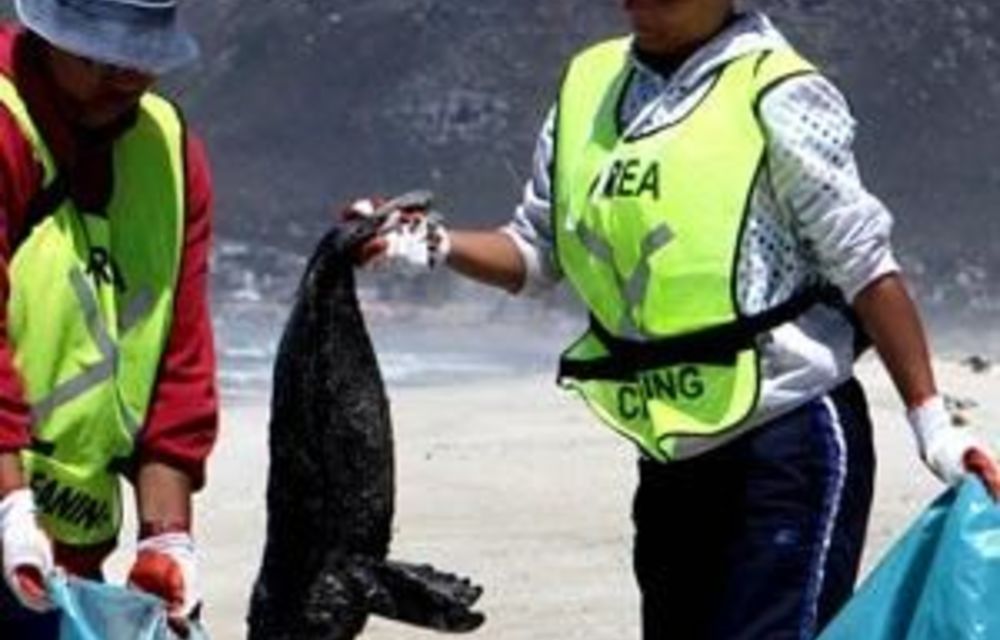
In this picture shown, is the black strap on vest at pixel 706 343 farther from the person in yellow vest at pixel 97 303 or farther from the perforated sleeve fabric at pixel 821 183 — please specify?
the person in yellow vest at pixel 97 303

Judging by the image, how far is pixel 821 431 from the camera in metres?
4.13

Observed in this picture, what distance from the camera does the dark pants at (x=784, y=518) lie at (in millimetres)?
4121

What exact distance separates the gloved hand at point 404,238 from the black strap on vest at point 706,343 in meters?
0.30

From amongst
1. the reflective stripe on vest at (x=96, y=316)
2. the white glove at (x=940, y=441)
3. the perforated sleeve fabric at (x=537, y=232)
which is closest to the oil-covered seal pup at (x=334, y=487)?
the perforated sleeve fabric at (x=537, y=232)

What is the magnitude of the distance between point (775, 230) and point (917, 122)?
14259mm

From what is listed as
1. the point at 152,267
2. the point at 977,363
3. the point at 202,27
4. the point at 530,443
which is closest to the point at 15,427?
the point at 152,267

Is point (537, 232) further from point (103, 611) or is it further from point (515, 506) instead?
point (515, 506)

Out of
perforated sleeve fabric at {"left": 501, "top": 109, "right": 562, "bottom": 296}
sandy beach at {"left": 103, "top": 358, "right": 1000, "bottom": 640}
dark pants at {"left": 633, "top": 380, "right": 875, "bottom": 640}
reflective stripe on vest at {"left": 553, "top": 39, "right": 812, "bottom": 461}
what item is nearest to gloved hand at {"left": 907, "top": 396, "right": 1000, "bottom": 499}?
dark pants at {"left": 633, "top": 380, "right": 875, "bottom": 640}

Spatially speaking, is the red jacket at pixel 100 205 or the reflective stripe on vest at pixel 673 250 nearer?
the red jacket at pixel 100 205

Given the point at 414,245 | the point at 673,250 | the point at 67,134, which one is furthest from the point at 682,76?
the point at 67,134

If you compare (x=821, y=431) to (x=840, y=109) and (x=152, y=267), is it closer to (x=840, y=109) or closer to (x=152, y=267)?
(x=840, y=109)

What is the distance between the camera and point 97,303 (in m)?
3.86

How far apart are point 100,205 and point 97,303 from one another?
12cm

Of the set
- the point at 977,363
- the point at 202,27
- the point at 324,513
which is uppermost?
the point at 324,513
